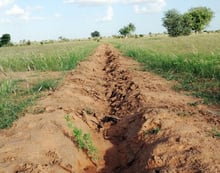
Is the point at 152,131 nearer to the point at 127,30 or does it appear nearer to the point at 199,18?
the point at 199,18

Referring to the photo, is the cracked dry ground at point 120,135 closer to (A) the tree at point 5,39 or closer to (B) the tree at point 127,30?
(A) the tree at point 5,39

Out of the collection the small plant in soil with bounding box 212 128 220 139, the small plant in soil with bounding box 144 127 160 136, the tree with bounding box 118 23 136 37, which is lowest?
A: the tree with bounding box 118 23 136 37

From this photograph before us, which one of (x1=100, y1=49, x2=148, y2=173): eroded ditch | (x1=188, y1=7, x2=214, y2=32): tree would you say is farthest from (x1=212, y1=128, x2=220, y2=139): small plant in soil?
(x1=188, y1=7, x2=214, y2=32): tree

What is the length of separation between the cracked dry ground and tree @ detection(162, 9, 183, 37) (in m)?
58.4

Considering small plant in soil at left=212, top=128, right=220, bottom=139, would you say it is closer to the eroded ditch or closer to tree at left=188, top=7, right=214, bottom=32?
the eroded ditch

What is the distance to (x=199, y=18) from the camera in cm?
8119

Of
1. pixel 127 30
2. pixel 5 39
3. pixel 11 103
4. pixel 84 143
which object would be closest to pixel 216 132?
pixel 84 143

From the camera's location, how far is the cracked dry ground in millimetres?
4805

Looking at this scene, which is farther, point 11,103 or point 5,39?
point 5,39

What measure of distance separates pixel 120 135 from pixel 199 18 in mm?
77249

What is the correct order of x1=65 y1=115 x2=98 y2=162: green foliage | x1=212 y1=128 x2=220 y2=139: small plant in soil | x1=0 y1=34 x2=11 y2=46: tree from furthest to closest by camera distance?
1. x1=0 y1=34 x2=11 y2=46: tree
2. x1=65 y1=115 x2=98 y2=162: green foliage
3. x1=212 y1=128 x2=220 y2=139: small plant in soil

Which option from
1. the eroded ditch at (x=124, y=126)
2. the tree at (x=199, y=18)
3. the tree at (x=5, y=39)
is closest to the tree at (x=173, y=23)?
the tree at (x=199, y=18)

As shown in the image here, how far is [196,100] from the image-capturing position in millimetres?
8133

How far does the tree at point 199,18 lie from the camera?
81188 mm
